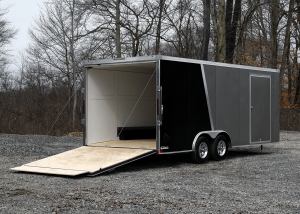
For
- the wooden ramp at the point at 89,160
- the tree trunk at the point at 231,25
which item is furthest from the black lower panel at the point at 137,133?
the tree trunk at the point at 231,25

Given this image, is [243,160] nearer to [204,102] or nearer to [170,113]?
[204,102]

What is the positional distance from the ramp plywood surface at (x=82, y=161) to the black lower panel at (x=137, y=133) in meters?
1.73

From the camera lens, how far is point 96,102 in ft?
34.9

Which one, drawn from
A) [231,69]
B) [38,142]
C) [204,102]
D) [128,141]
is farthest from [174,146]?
[38,142]

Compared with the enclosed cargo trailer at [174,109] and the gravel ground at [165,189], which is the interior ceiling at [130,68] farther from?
the gravel ground at [165,189]

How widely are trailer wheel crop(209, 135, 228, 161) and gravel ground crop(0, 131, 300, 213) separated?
0.72ft

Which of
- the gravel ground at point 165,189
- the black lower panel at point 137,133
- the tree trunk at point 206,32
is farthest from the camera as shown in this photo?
the tree trunk at point 206,32

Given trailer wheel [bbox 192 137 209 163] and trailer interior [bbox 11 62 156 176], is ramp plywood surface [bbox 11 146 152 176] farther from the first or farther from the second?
trailer wheel [bbox 192 137 209 163]

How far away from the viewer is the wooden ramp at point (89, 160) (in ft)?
26.6

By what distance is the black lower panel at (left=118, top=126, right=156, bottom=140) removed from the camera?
37.5 ft

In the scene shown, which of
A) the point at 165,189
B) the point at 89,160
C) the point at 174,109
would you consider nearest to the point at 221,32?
the point at 174,109

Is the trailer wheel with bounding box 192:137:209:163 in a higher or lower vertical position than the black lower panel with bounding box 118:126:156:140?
lower

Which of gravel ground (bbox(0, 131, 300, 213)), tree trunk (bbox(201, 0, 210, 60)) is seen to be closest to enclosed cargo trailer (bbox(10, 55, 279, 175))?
gravel ground (bbox(0, 131, 300, 213))

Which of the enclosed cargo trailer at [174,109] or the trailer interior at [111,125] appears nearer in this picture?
the trailer interior at [111,125]
